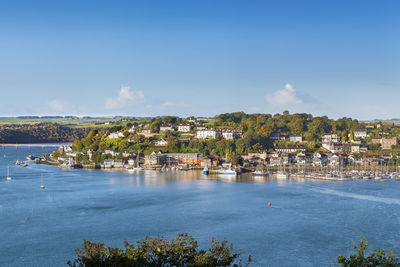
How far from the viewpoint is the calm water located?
12.7 meters

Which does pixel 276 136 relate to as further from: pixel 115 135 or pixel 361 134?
pixel 115 135

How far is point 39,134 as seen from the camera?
3063 inches

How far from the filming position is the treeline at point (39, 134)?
7319cm

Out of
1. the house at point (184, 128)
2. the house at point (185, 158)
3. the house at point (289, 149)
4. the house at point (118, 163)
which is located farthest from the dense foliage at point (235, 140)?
the house at point (185, 158)

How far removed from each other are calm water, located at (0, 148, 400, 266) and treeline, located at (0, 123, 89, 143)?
5039cm

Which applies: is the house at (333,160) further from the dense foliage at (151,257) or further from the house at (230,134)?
the dense foliage at (151,257)

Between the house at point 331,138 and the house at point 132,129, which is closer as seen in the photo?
the house at point 331,138

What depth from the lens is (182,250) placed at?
8.01 metres

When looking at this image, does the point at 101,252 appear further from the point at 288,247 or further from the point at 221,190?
the point at 221,190

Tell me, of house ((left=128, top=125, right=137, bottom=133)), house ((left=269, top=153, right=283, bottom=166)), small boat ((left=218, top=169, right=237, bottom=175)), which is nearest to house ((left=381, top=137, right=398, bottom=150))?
house ((left=269, top=153, right=283, bottom=166))

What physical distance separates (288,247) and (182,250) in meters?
5.56

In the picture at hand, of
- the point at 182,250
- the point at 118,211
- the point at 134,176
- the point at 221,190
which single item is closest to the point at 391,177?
the point at 221,190

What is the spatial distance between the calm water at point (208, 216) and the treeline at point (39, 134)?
5039cm

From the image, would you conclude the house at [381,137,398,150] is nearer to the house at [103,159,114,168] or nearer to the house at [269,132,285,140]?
the house at [269,132,285,140]
